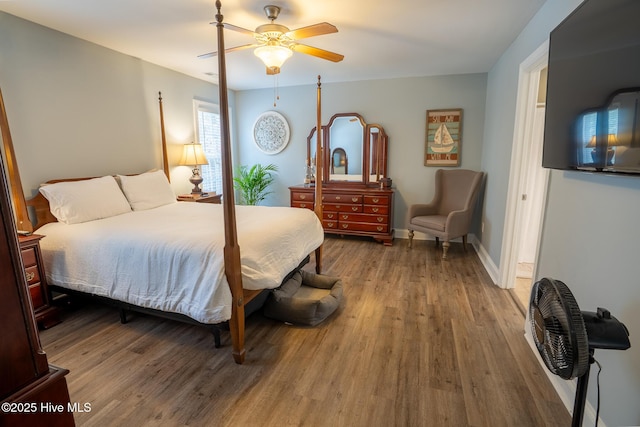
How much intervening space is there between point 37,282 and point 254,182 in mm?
3251

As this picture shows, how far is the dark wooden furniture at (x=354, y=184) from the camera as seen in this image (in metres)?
4.59

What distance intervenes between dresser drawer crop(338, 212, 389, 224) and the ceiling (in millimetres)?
2007

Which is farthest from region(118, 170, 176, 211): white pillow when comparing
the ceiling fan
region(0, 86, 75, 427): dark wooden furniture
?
region(0, 86, 75, 427): dark wooden furniture

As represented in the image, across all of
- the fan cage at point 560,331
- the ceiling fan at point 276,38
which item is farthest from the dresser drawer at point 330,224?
the fan cage at point 560,331

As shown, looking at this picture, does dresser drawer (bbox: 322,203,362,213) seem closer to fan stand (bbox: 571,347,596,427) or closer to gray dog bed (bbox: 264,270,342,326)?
gray dog bed (bbox: 264,270,342,326)

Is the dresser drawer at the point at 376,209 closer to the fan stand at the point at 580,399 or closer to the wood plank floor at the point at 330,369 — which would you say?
the wood plank floor at the point at 330,369

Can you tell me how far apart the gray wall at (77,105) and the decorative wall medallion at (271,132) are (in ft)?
4.92

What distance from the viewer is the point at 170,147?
4.23 m

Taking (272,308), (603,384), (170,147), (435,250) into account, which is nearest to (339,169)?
(435,250)

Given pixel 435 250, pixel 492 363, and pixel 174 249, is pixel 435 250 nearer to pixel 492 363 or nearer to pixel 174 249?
pixel 492 363

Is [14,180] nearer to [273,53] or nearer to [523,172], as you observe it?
[273,53]

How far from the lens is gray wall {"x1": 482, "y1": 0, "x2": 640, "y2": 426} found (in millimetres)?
1256

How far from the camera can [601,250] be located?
4.78ft

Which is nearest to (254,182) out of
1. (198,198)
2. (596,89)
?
(198,198)
